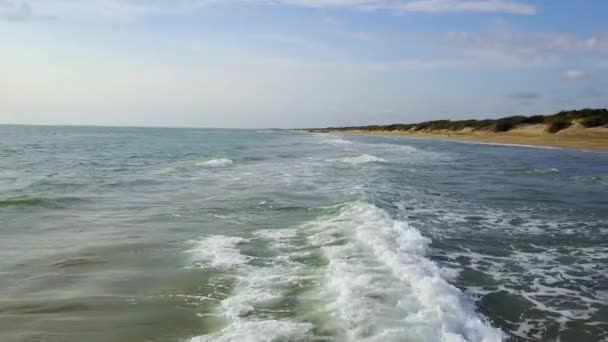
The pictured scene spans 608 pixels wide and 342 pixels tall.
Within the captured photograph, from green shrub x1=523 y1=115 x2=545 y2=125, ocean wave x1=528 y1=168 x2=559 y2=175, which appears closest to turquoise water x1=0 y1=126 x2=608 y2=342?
ocean wave x1=528 y1=168 x2=559 y2=175

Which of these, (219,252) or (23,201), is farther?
(23,201)

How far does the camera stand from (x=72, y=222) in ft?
37.4

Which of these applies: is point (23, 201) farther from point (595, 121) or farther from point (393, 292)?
point (595, 121)

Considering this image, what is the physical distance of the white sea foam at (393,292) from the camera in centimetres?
529

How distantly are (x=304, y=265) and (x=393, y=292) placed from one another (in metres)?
1.68

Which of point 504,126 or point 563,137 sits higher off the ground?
point 504,126

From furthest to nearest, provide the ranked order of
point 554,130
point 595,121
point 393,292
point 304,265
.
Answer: point 554,130, point 595,121, point 304,265, point 393,292

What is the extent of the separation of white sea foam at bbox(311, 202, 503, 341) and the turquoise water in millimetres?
24

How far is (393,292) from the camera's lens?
644 cm

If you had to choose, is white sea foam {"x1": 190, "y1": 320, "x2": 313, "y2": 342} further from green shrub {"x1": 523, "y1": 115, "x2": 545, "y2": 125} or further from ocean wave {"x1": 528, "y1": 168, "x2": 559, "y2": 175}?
green shrub {"x1": 523, "y1": 115, "x2": 545, "y2": 125}

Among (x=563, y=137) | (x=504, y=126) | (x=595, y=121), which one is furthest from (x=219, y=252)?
(x=504, y=126)

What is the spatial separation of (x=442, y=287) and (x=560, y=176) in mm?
16205

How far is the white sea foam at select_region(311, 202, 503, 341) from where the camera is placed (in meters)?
5.29

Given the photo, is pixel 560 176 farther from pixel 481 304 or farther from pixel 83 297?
pixel 83 297
